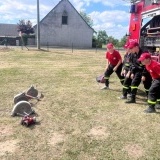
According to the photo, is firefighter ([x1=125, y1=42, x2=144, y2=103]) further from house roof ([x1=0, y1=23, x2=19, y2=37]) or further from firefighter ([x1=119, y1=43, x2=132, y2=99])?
house roof ([x1=0, y1=23, x2=19, y2=37])

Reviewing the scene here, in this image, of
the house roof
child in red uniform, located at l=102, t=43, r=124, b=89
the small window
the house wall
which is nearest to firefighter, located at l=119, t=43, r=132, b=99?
child in red uniform, located at l=102, t=43, r=124, b=89

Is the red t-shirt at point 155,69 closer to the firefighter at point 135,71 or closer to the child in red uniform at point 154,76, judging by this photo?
the child in red uniform at point 154,76

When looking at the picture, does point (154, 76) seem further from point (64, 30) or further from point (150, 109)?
point (64, 30)

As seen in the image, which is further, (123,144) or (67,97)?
(67,97)

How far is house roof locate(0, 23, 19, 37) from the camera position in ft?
176

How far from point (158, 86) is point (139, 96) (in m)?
1.69

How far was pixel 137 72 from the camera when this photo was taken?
6.82 metres

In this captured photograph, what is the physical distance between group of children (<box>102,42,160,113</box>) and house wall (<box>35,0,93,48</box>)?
3676cm

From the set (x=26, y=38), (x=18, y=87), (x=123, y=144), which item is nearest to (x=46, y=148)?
(x=123, y=144)

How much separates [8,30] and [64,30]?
14.1 meters

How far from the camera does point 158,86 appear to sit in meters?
5.91

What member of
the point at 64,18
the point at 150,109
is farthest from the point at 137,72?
the point at 64,18

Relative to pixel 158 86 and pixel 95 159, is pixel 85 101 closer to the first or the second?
pixel 158 86

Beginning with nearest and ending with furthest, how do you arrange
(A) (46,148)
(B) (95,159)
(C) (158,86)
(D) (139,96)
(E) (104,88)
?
(B) (95,159) → (A) (46,148) → (C) (158,86) → (D) (139,96) → (E) (104,88)
